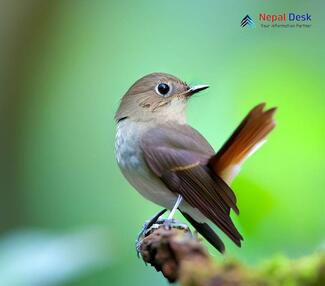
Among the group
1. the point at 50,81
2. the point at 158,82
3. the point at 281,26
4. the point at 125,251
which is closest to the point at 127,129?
the point at 158,82

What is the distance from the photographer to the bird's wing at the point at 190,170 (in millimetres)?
1663

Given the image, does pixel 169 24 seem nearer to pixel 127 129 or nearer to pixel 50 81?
pixel 50 81

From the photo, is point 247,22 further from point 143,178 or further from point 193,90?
point 143,178

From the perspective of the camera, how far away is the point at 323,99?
7.61 ft

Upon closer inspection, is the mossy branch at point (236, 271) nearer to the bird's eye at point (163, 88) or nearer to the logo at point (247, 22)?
the bird's eye at point (163, 88)

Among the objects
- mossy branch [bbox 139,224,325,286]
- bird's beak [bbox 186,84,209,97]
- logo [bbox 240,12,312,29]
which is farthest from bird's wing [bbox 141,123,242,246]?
logo [bbox 240,12,312,29]

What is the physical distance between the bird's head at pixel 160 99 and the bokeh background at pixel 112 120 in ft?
0.61

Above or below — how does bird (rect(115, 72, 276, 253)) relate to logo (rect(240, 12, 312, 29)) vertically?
below

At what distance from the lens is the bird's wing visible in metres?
1.66

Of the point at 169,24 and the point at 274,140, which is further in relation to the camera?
the point at 169,24

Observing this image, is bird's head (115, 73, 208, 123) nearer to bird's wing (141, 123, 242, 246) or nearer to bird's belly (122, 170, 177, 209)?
bird's wing (141, 123, 242, 246)

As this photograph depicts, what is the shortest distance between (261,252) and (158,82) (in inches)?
24.4

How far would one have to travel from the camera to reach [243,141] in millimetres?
1493

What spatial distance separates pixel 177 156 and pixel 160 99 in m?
0.26
